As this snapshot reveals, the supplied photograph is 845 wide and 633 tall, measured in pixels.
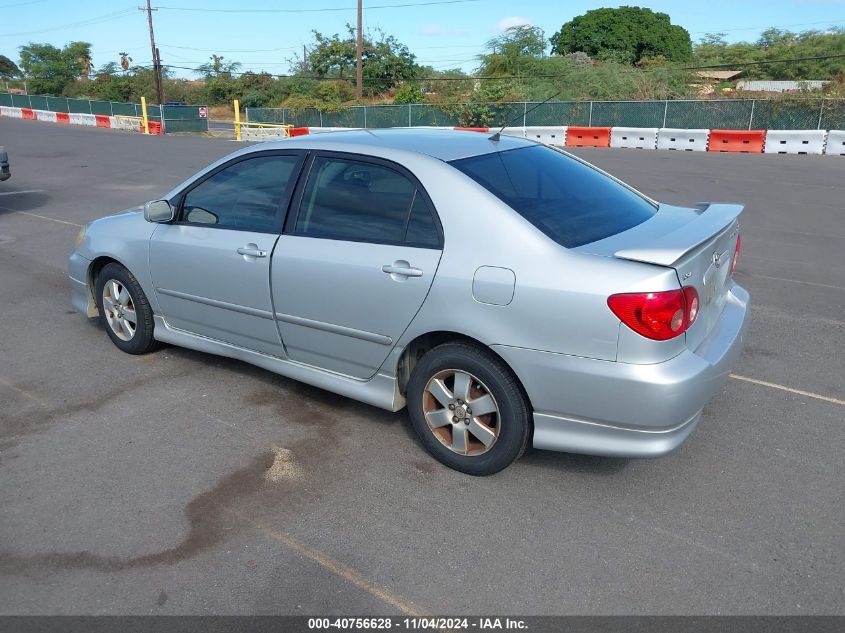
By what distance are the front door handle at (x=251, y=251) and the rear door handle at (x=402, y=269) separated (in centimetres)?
92

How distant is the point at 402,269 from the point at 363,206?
1.75 feet

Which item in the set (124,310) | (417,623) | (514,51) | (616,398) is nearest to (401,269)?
(616,398)

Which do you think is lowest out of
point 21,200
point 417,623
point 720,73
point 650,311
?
point 417,623

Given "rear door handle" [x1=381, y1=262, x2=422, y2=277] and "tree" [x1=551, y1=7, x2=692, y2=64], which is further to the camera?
"tree" [x1=551, y1=7, x2=692, y2=64]

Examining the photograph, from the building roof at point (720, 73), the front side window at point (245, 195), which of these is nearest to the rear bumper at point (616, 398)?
the front side window at point (245, 195)

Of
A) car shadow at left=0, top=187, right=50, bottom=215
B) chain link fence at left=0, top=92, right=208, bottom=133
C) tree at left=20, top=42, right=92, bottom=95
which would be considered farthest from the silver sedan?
tree at left=20, top=42, right=92, bottom=95

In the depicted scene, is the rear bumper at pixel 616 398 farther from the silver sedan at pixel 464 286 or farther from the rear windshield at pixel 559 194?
the rear windshield at pixel 559 194

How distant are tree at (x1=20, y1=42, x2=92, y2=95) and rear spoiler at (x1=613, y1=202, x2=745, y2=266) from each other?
91.8m

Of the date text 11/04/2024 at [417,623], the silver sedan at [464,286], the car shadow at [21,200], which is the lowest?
the date text 11/04/2024 at [417,623]

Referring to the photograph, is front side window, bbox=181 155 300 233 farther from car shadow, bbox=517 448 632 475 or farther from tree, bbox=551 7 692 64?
tree, bbox=551 7 692 64

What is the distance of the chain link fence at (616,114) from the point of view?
83.6ft

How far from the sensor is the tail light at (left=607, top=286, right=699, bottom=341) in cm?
309

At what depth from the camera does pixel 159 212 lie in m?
4.82

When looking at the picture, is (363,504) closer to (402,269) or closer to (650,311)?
(402,269)
